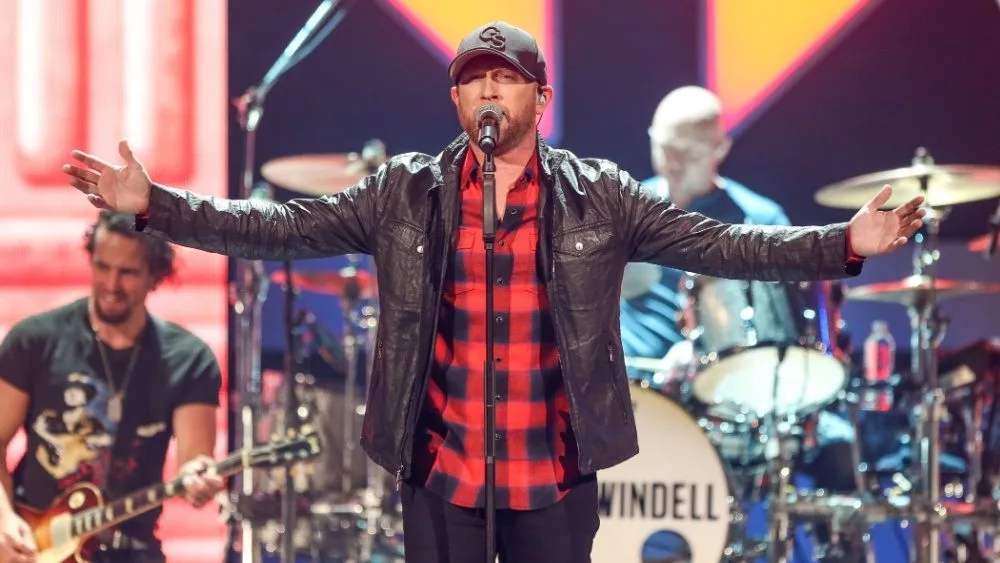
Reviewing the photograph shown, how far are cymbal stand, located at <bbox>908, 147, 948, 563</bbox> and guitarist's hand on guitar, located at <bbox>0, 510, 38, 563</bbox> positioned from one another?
3677 millimetres

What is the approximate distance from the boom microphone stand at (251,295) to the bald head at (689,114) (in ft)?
5.24

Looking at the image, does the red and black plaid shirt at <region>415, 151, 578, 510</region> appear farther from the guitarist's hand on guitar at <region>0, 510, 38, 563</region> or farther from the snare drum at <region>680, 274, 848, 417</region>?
the guitarist's hand on guitar at <region>0, 510, 38, 563</region>

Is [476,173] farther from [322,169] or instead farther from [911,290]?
[911,290]

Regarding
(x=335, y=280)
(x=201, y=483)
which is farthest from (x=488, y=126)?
(x=335, y=280)

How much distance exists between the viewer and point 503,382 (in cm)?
256

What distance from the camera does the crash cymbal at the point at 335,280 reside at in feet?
18.1

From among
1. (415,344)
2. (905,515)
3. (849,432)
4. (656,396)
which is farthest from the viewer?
(849,432)

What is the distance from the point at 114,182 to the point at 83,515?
2554mm

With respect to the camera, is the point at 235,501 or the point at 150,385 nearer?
the point at 150,385

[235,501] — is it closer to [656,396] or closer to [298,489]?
[298,489]

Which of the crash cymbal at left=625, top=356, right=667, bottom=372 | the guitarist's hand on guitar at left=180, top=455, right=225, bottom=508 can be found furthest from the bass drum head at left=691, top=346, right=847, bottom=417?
the guitarist's hand on guitar at left=180, top=455, right=225, bottom=508

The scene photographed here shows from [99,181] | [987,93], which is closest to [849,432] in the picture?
[987,93]

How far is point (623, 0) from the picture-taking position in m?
5.79

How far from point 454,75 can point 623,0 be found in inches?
133
